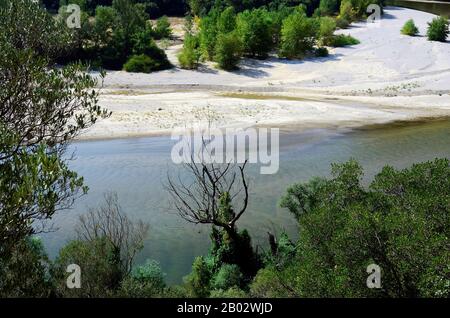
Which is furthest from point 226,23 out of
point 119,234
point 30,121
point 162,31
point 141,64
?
point 30,121

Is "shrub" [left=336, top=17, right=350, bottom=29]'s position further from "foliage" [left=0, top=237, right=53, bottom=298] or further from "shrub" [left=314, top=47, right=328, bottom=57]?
"foliage" [left=0, top=237, right=53, bottom=298]

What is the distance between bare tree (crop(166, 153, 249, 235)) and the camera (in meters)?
21.4

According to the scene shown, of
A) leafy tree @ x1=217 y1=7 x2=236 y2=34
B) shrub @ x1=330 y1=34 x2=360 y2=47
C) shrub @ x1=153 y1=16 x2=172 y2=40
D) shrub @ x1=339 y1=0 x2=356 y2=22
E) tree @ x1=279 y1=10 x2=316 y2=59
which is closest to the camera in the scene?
tree @ x1=279 y1=10 x2=316 y2=59

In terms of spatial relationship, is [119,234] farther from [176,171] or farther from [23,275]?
[176,171]

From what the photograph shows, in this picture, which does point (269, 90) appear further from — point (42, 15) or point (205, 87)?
point (42, 15)

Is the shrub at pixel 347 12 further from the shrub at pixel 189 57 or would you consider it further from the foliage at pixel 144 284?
the foliage at pixel 144 284

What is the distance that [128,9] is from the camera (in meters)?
75.8

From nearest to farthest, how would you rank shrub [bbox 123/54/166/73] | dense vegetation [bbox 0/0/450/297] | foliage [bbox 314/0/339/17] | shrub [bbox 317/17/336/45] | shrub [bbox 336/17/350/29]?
dense vegetation [bbox 0/0/450/297]
shrub [bbox 123/54/166/73]
shrub [bbox 317/17/336/45]
shrub [bbox 336/17/350/29]
foliage [bbox 314/0/339/17]

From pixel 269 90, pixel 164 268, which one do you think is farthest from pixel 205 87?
pixel 164 268

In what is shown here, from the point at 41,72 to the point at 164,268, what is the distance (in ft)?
38.3

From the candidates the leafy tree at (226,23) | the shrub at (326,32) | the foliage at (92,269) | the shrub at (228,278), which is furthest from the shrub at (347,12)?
the foliage at (92,269)

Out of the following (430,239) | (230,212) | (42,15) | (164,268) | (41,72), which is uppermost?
(42,15)

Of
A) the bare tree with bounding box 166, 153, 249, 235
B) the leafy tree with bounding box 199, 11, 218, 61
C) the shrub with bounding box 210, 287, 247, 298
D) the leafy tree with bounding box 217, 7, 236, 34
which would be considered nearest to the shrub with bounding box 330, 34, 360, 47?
the leafy tree with bounding box 217, 7, 236, 34

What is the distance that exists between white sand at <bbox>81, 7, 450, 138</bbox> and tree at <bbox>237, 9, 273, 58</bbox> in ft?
8.61
